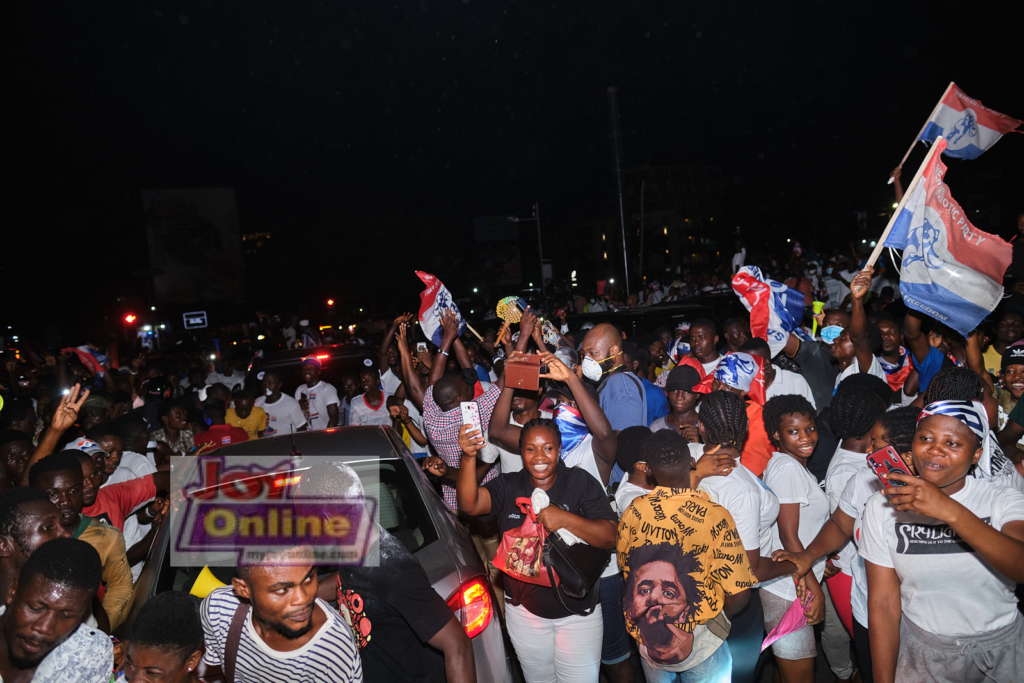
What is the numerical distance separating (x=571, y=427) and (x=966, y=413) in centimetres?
241

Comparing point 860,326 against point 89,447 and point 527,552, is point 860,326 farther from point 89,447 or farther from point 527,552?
point 89,447

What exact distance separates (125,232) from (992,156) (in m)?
31.9

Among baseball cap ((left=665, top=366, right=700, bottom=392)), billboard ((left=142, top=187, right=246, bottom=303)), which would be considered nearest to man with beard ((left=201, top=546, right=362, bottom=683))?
baseball cap ((left=665, top=366, right=700, bottom=392))

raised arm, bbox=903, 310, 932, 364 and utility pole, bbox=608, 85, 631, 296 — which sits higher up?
utility pole, bbox=608, 85, 631, 296

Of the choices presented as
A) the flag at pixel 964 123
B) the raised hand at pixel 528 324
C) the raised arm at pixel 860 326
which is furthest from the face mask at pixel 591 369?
the flag at pixel 964 123

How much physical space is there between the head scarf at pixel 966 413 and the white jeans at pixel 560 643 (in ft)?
5.87

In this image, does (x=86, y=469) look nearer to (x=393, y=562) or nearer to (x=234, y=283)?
(x=393, y=562)

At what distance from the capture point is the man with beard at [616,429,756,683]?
2902 mm

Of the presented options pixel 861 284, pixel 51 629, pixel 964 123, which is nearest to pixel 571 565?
pixel 51 629

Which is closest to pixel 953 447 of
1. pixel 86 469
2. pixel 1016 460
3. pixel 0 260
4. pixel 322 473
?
pixel 1016 460

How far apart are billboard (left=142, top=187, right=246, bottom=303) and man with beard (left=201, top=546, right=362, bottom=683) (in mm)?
33416

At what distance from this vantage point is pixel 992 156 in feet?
49.0

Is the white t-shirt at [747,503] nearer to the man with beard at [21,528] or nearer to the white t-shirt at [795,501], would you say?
the white t-shirt at [795,501]

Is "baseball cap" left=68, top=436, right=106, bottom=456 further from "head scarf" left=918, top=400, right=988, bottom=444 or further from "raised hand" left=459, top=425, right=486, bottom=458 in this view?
"head scarf" left=918, top=400, right=988, bottom=444
